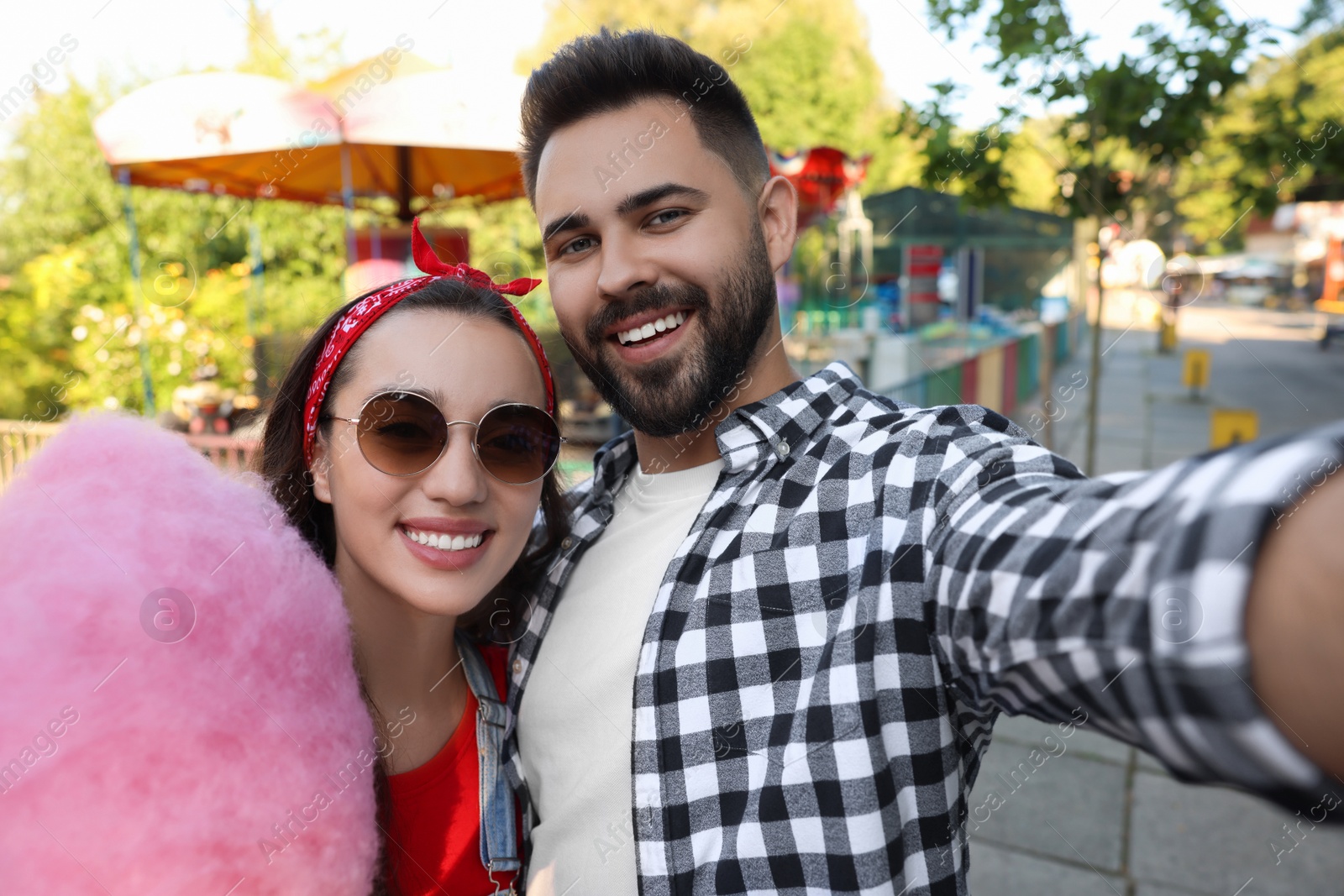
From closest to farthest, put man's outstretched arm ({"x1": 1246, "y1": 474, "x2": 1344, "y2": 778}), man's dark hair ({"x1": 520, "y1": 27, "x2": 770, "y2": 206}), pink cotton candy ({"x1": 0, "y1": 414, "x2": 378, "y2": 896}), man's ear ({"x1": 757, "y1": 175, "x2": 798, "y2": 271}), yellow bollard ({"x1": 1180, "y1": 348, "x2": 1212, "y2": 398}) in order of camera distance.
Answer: man's outstretched arm ({"x1": 1246, "y1": 474, "x2": 1344, "y2": 778}) < pink cotton candy ({"x1": 0, "y1": 414, "x2": 378, "y2": 896}) < man's dark hair ({"x1": 520, "y1": 27, "x2": 770, "y2": 206}) < man's ear ({"x1": 757, "y1": 175, "x2": 798, "y2": 271}) < yellow bollard ({"x1": 1180, "y1": 348, "x2": 1212, "y2": 398})

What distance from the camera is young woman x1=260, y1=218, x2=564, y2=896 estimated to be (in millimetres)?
1570

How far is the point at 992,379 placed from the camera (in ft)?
31.7

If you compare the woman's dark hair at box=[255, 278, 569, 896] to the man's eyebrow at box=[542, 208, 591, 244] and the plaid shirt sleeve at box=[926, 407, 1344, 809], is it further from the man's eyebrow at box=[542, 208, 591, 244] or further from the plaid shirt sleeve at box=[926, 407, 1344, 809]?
the plaid shirt sleeve at box=[926, 407, 1344, 809]

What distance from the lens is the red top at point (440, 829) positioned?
1.54 meters

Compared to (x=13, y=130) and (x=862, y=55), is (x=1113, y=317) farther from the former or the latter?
(x=13, y=130)

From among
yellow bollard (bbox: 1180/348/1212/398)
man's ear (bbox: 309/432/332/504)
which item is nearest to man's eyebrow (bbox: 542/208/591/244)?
man's ear (bbox: 309/432/332/504)

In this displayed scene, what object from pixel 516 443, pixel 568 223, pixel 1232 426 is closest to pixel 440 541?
pixel 516 443

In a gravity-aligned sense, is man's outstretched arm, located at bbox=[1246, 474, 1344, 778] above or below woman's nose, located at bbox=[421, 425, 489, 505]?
above

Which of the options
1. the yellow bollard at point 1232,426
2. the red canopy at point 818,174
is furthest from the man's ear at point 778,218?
the yellow bollard at point 1232,426

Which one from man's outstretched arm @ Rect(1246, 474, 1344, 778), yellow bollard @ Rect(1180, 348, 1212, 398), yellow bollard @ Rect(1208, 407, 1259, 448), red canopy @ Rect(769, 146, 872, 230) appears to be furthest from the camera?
yellow bollard @ Rect(1180, 348, 1212, 398)

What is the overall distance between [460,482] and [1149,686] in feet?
3.86

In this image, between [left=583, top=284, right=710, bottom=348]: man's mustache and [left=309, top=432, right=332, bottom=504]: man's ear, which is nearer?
[left=309, top=432, right=332, bottom=504]: man's ear

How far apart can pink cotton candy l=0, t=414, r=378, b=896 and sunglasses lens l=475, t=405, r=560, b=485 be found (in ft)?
1.34

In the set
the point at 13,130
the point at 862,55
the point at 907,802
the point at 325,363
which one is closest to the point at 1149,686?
the point at 907,802
